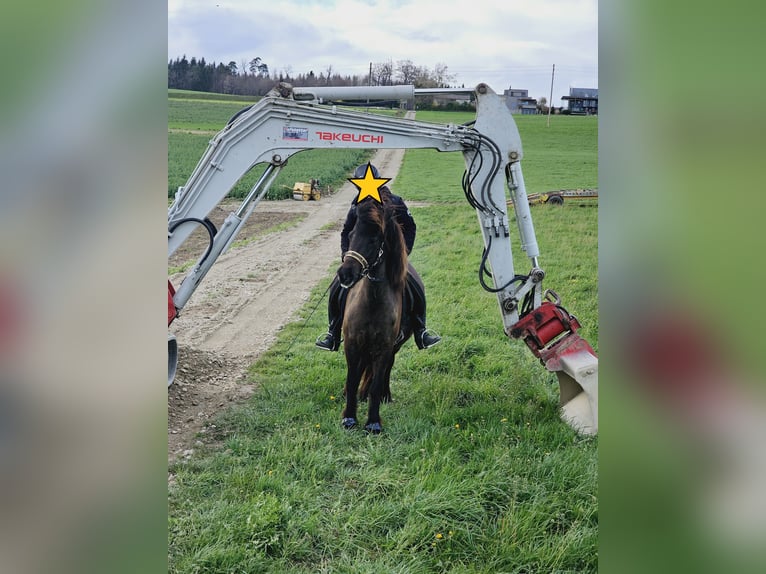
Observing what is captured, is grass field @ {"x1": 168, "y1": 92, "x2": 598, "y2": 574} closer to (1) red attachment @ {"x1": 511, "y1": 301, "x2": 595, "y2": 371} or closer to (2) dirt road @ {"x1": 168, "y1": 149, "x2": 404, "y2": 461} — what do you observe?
(2) dirt road @ {"x1": 168, "y1": 149, "x2": 404, "y2": 461}

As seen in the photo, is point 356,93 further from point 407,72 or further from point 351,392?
point 351,392

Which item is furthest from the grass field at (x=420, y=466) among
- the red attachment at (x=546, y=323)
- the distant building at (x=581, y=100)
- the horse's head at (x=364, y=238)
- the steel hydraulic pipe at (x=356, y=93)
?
the horse's head at (x=364, y=238)

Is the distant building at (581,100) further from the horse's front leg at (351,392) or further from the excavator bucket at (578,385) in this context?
the horse's front leg at (351,392)

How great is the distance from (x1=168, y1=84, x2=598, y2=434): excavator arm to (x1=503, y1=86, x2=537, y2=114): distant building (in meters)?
0.24

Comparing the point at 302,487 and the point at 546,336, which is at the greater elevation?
the point at 546,336

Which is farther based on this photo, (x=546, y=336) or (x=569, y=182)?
(x=569, y=182)

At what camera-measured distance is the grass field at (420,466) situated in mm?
3252

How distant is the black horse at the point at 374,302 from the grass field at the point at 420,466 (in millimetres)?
288
